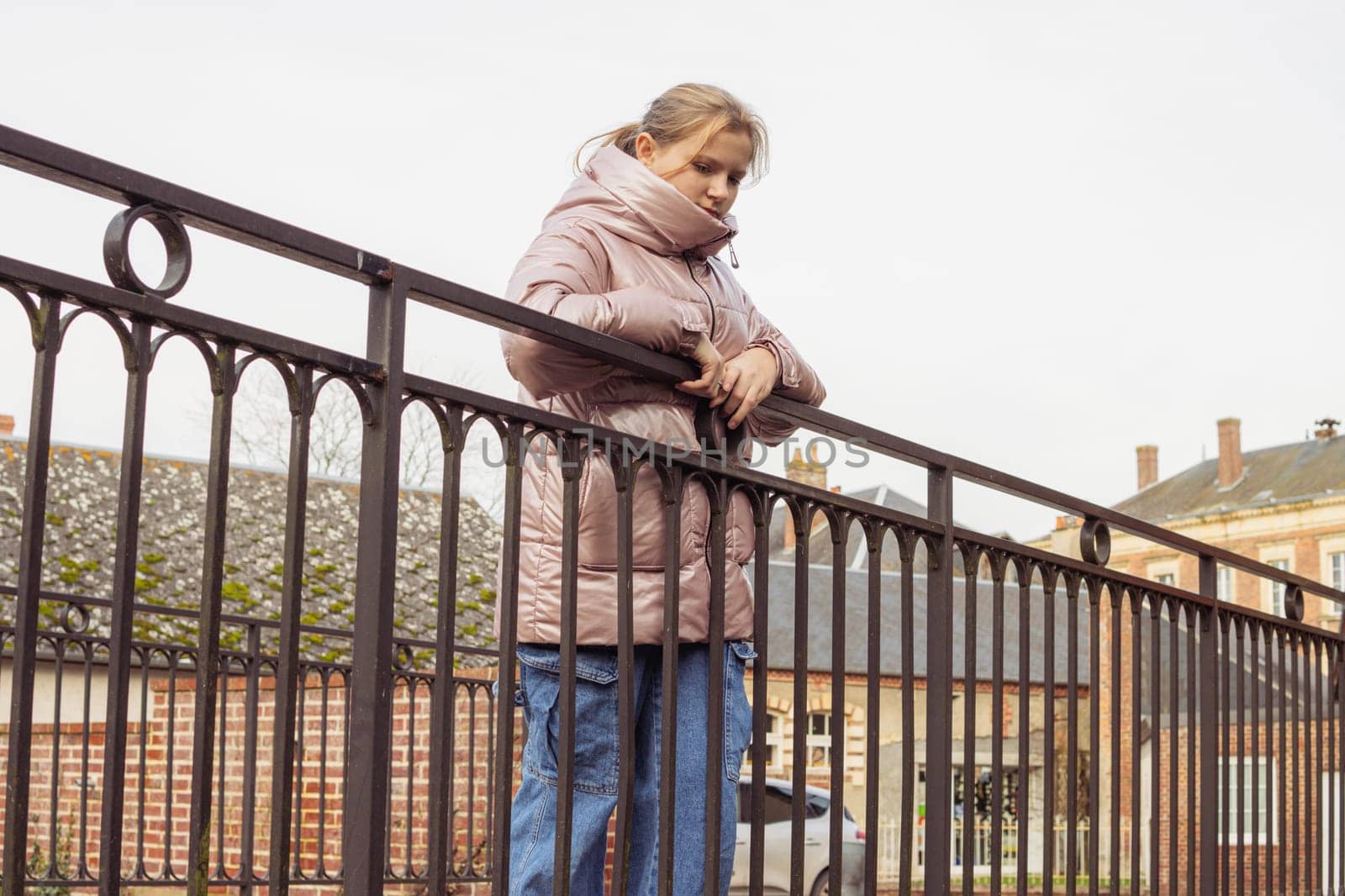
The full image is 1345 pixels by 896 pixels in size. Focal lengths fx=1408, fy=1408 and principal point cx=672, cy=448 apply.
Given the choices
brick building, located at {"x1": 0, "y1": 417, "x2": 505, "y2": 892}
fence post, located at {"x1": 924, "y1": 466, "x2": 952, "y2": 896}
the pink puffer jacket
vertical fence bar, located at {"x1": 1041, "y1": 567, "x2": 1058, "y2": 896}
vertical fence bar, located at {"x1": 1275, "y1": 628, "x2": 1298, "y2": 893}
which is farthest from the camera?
brick building, located at {"x1": 0, "y1": 417, "x2": 505, "y2": 892}

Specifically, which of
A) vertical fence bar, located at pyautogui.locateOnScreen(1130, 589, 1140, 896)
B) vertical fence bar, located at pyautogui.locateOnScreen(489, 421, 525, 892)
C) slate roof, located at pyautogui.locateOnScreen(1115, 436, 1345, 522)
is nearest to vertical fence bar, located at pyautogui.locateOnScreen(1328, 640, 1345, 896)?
vertical fence bar, located at pyautogui.locateOnScreen(1130, 589, 1140, 896)

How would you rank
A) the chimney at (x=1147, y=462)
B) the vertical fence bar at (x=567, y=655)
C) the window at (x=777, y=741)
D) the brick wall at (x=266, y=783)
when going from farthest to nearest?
the chimney at (x=1147, y=462) → the window at (x=777, y=741) → the brick wall at (x=266, y=783) → the vertical fence bar at (x=567, y=655)

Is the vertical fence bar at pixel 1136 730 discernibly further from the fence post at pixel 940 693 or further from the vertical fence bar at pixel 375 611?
the vertical fence bar at pixel 375 611

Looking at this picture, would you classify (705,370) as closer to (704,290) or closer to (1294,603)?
(704,290)

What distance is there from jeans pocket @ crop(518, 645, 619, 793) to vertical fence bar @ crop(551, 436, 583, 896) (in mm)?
133

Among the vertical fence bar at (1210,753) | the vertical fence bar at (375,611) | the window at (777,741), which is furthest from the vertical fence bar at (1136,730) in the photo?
the window at (777,741)

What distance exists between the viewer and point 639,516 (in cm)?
225

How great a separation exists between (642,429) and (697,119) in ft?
1.81

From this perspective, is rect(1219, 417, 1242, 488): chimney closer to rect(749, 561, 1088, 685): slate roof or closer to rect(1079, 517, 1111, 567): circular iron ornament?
rect(749, 561, 1088, 685): slate roof

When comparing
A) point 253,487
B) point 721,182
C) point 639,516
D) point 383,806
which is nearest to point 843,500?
point 639,516

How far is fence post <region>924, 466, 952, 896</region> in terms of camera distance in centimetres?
283

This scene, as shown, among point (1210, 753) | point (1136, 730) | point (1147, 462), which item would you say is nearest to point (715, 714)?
point (1136, 730)

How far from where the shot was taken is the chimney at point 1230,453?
47.5 meters

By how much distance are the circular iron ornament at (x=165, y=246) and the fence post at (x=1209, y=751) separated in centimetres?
312
